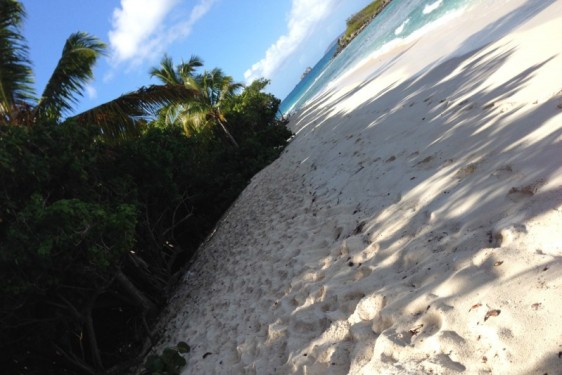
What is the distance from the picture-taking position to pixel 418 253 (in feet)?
11.4

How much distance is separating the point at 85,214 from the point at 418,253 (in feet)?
11.3

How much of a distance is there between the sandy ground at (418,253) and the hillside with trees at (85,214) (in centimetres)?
110

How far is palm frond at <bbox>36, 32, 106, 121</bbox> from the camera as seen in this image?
312 inches

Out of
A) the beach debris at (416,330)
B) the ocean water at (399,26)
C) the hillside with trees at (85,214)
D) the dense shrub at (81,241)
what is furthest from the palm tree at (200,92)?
the beach debris at (416,330)

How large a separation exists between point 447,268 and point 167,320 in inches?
198

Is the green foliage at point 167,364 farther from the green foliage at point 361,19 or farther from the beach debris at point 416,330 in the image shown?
the green foliage at point 361,19

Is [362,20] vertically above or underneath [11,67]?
underneath

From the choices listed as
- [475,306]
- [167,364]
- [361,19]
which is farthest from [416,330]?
[361,19]

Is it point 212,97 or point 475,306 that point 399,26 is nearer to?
point 212,97

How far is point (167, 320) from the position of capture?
22.0ft

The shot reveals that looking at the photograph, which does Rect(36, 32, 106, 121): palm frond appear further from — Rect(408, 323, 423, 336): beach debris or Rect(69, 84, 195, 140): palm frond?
Rect(408, 323, 423, 336): beach debris

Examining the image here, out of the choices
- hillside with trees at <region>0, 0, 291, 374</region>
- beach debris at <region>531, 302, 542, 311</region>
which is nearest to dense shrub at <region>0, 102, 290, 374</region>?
hillside with trees at <region>0, 0, 291, 374</region>

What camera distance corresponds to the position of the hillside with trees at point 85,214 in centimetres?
452

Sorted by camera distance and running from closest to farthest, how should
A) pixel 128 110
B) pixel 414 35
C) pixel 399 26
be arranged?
pixel 128 110 < pixel 414 35 < pixel 399 26
